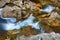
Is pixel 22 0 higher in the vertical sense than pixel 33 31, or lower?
higher

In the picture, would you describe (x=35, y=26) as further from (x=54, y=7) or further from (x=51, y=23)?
(x=54, y=7)

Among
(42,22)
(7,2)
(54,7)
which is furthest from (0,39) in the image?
(54,7)

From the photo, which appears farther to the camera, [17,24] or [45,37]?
[17,24]

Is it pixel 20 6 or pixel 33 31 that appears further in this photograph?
pixel 20 6

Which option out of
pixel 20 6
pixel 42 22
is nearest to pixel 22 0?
pixel 20 6

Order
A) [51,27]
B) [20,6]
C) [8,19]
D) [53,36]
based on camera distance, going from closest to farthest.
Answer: [53,36] → [51,27] → [8,19] → [20,6]

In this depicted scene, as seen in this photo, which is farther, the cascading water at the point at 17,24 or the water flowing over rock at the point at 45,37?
the cascading water at the point at 17,24

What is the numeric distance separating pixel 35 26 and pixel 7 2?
0.40 metres

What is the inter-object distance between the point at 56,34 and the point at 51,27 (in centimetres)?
10

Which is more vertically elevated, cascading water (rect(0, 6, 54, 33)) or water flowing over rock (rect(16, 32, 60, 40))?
cascading water (rect(0, 6, 54, 33))

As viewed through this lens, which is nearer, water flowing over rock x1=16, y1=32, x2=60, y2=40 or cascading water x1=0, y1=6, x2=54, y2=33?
water flowing over rock x1=16, y1=32, x2=60, y2=40

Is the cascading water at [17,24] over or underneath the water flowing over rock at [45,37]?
over

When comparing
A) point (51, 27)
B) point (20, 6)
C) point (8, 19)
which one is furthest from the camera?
point (20, 6)

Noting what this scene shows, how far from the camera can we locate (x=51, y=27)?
4.13 feet
